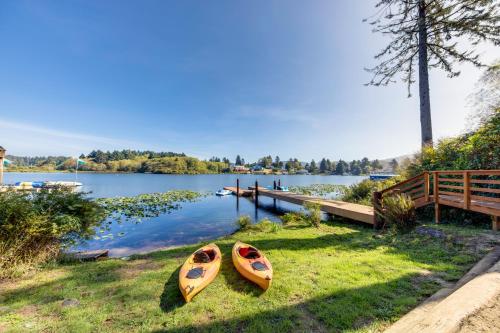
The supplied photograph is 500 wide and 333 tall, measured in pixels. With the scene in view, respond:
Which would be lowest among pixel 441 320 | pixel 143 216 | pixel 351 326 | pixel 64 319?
pixel 143 216

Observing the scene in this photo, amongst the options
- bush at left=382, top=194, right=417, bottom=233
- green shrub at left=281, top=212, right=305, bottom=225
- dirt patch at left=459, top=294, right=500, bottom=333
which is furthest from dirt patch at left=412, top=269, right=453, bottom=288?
green shrub at left=281, top=212, right=305, bottom=225

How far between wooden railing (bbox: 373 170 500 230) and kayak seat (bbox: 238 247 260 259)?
5.00 metres

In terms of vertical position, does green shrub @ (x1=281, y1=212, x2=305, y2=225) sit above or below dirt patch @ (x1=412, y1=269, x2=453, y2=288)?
below

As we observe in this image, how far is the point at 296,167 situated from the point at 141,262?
330 feet

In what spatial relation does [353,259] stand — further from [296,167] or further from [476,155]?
[296,167]

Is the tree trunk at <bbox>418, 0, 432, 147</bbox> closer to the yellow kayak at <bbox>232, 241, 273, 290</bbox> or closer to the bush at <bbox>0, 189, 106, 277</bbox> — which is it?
the yellow kayak at <bbox>232, 241, 273, 290</bbox>

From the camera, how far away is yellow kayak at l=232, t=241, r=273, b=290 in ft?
11.7

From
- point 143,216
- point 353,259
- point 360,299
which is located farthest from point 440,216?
point 143,216

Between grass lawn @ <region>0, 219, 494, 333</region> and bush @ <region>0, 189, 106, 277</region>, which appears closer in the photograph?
grass lawn @ <region>0, 219, 494, 333</region>

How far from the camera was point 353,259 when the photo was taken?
15.3 ft

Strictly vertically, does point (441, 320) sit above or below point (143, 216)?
above

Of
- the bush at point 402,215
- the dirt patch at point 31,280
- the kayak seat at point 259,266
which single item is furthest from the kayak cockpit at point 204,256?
the bush at point 402,215

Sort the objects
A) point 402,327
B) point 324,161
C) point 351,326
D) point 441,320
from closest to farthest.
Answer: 1. point 441,320
2. point 402,327
3. point 351,326
4. point 324,161

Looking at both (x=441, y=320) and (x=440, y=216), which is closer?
(x=441, y=320)
